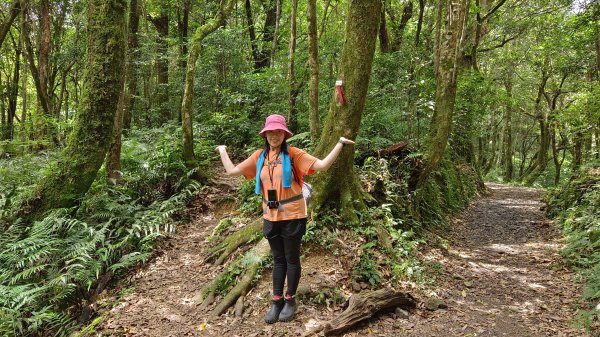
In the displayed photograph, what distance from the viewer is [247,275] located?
578 centimetres

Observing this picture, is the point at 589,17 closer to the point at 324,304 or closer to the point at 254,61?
the point at 254,61

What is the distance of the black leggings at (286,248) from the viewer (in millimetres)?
4727

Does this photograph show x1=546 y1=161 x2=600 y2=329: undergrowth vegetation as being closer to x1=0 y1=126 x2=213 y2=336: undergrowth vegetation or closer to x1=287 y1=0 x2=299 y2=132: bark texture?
x1=0 y1=126 x2=213 y2=336: undergrowth vegetation

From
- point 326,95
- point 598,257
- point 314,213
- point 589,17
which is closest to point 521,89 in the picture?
point 589,17

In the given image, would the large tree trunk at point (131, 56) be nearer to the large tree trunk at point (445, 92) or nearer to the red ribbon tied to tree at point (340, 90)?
the red ribbon tied to tree at point (340, 90)

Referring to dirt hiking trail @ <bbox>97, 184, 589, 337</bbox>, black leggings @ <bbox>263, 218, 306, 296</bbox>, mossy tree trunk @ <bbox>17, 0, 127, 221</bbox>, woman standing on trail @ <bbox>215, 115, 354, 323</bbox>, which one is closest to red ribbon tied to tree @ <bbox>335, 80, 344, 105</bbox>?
woman standing on trail @ <bbox>215, 115, 354, 323</bbox>

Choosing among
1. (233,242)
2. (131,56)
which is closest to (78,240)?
(233,242)

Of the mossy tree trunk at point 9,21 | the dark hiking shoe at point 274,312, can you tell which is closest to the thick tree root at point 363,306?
the dark hiking shoe at point 274,312

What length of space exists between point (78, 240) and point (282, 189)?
4.38 m

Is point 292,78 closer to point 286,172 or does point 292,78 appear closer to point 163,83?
point 286,172

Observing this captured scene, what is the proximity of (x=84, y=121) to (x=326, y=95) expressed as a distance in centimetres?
668

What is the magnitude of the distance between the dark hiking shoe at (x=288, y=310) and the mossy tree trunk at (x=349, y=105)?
6.70ft

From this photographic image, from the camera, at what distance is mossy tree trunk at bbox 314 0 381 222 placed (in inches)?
260

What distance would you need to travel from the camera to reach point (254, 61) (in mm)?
17391
